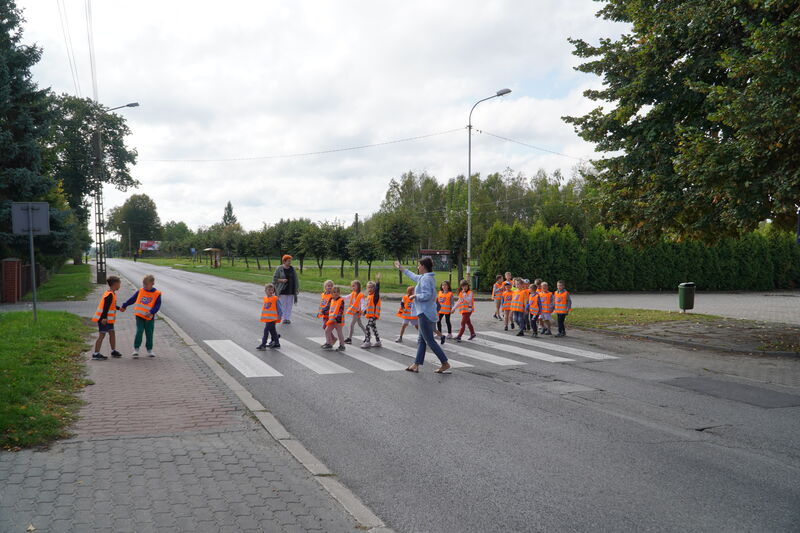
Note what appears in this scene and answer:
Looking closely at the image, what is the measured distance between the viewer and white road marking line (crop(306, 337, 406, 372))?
1004cm

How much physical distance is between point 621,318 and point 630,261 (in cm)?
1858

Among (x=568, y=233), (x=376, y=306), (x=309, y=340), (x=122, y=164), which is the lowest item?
(x=309, y=340)

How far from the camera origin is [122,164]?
54219mm

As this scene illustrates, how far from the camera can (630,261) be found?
3547 cm

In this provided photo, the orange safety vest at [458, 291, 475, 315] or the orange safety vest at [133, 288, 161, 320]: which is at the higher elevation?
the orange safety vest at [133, 288, 161, 320]

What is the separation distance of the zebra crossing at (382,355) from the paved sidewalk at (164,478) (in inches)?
111

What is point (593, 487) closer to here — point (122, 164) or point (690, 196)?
point (690, 196)

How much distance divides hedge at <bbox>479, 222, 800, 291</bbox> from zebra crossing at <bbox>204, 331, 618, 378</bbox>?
764 inches

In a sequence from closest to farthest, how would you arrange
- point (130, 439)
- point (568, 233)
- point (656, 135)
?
point (130, 439)
point (656, 135)
point (568, 233)

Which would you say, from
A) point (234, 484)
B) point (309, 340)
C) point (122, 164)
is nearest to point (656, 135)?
point (309, 340)

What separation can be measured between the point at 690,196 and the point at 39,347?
41.7ft

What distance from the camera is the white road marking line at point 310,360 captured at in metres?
9.69

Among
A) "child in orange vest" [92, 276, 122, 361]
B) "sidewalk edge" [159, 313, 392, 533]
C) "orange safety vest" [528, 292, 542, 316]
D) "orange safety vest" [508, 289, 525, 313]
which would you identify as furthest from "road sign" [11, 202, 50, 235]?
"orange safety vest" [528, 292, 542, 316]

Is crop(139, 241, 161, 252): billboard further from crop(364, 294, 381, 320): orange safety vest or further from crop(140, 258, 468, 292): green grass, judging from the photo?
crop(364, 294, 381, 320): orange safety vest
